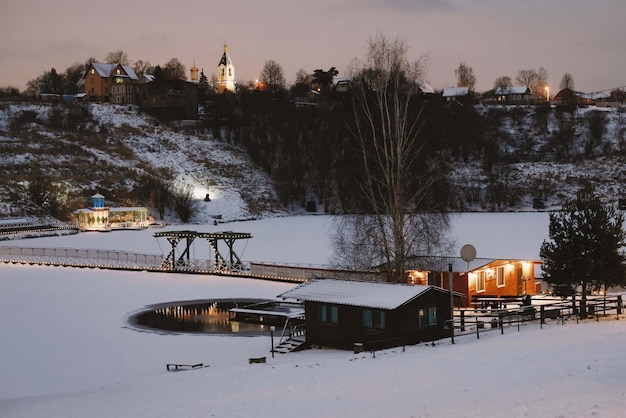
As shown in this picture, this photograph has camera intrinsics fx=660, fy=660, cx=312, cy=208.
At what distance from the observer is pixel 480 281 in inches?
1206

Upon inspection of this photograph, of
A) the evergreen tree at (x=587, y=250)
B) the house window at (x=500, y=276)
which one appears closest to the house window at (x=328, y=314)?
the evergreen tree at (x=587, y=250)

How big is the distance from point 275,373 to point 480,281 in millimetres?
15147

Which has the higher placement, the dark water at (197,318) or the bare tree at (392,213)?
the bare tree at (392,213)

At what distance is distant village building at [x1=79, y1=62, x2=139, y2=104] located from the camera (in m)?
131

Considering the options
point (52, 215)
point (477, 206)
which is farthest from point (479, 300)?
point (477, 206)

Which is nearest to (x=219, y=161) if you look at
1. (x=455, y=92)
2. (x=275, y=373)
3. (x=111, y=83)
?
(x=111, y=83)

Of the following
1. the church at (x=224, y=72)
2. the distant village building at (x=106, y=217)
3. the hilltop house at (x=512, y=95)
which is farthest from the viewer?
the church at (x=224, y=72)

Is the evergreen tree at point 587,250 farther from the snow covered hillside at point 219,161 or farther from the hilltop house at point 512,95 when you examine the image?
the hilltop house at point 512,95

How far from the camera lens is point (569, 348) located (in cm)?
1788

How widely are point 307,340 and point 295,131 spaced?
9283cm

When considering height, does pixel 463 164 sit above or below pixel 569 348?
above

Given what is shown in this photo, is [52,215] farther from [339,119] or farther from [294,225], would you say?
[339,119]

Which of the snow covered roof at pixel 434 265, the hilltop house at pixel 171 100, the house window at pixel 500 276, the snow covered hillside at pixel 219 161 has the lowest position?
the house window at pixel 500 276

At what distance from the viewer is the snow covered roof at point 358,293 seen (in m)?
21.9
